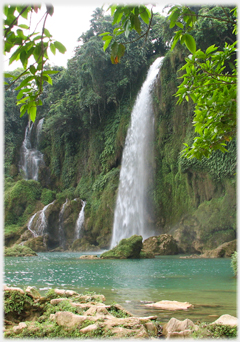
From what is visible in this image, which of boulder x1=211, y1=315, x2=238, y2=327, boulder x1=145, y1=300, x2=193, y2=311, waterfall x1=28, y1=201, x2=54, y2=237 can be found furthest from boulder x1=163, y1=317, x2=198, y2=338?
waterfall x1=28, y1=201, x2=54, y2=237

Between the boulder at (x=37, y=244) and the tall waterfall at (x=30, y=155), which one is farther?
the tall waterfall at (x=30, y=155)

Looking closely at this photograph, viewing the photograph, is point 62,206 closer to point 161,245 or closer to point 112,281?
point 161,245

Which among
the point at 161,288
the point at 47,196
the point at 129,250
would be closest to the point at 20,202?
the point at 47,196

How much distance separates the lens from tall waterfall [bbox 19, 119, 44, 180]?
32.2 meters

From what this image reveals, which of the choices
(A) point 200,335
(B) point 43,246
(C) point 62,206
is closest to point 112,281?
(A) point 200,335

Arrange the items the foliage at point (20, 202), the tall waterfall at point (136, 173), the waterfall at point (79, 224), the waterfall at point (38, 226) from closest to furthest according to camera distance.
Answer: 1. the tall waterfall at point (136, 173)
2. the waterfall at point (38, 226)
3. the waterfall at point (79, 224)
4. the foliage at point (20, 202)

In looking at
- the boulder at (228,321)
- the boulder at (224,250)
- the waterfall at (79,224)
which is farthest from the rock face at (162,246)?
the boulder at (228,321)

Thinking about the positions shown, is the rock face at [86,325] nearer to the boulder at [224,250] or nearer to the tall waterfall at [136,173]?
the boulder at [224,250]

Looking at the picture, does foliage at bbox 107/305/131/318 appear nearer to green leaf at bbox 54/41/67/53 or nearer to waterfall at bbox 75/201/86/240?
green leaf at bbox 54/41/67/53

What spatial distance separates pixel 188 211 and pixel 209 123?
53.8 ft

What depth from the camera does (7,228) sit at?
83.1ft

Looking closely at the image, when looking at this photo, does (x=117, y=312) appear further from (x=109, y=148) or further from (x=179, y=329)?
(x=109, y=148)

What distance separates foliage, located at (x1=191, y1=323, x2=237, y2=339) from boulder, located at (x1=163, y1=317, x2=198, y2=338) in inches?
4.5

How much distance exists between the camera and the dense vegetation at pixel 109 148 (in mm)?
17594
